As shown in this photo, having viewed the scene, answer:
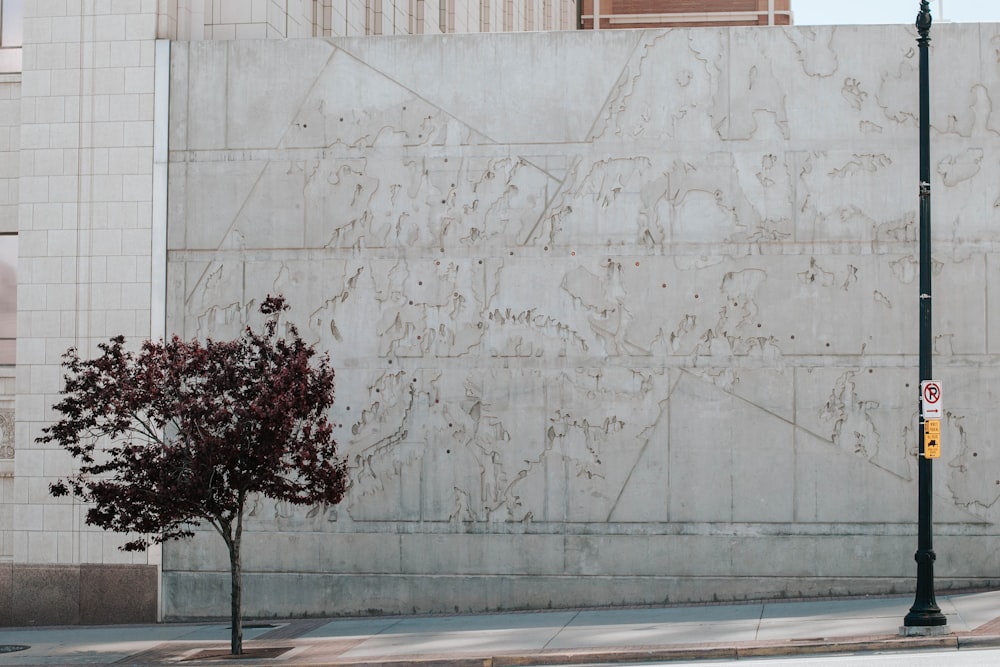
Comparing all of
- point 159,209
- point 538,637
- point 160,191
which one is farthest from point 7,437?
point 538,637

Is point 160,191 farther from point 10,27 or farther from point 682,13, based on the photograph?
point 682,13

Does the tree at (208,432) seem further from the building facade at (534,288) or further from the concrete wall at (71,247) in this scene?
the concrete wall at (71,247)

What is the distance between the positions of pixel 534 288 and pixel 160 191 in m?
6.44

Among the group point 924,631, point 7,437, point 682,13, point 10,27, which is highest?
point 682,13

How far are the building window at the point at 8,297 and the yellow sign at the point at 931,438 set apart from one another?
Result: 14.7 meters

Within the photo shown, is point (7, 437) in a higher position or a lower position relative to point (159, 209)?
lower

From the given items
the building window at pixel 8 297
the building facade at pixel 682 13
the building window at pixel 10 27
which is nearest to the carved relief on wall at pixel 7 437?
the building window at pixel 8 297

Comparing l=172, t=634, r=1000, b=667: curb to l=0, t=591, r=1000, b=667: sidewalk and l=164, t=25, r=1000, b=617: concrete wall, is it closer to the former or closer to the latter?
l=0, t=591, r=1000, b=667: sidewalk

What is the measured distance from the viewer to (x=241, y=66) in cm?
2045

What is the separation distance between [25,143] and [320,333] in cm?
605

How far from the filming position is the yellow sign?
15.6 m

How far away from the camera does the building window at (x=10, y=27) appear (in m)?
21.1

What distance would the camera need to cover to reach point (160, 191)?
803 inches

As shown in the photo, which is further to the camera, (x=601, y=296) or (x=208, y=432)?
(x=601, y=296)
